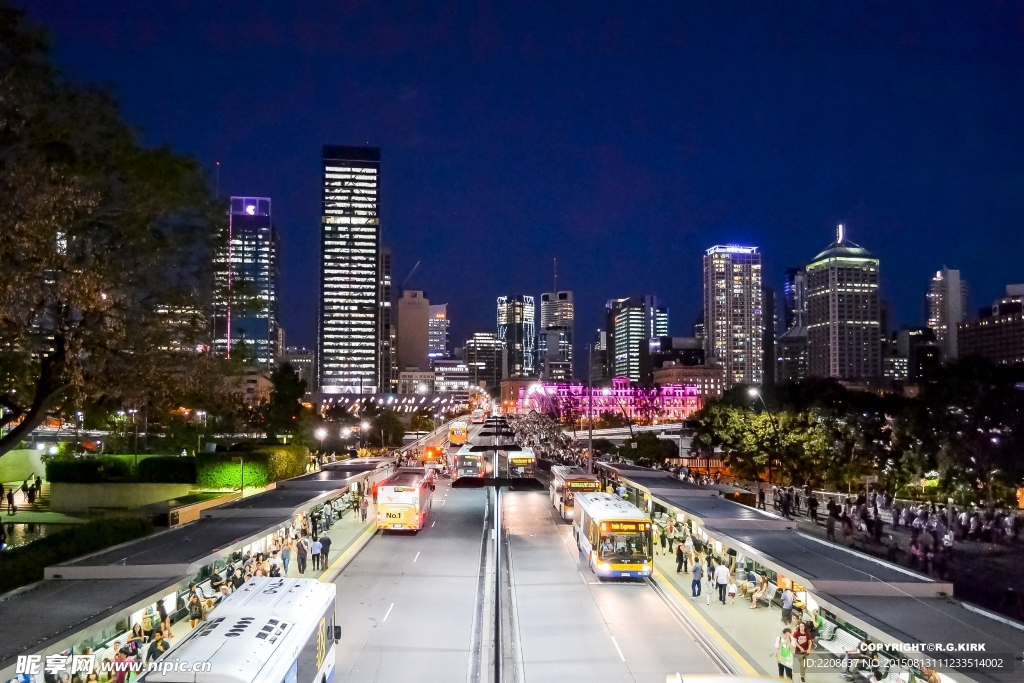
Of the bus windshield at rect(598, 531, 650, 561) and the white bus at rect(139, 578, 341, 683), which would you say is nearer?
the white bus at rect(139, 578, 341, 683)

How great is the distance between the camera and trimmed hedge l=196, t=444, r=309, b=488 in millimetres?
37625

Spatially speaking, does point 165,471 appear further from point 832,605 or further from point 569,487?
point 832,605

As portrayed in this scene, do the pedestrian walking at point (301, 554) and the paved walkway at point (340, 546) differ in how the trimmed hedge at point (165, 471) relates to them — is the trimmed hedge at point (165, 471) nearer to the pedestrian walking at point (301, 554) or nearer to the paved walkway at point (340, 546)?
the paved walkway at point (340, 546)

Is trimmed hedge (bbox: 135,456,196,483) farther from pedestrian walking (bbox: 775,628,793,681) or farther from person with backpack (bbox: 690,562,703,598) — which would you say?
pedestrian walking (bbox: 775,628,793,681)

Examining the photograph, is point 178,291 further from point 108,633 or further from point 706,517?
point 706,517

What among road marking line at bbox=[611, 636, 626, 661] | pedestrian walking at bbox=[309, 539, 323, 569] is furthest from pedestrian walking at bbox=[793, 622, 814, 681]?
pedestrian walking at bbox=[309, 539, 323, 569]

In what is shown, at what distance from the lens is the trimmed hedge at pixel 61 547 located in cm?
1497

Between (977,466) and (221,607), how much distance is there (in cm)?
3070

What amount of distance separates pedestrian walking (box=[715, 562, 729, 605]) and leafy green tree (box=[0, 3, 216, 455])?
44.4 feet

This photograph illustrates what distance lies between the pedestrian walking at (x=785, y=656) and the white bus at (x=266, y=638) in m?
7.42

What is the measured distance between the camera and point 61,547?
17.0 meters

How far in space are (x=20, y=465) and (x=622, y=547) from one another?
3843cm

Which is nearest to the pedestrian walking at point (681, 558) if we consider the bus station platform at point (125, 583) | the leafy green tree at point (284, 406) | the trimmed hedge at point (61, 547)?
the bus station platform at point (125, 583)

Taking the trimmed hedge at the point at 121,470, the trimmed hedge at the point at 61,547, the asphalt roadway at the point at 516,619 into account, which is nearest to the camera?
the asphalt roadway at the point at 516,619
